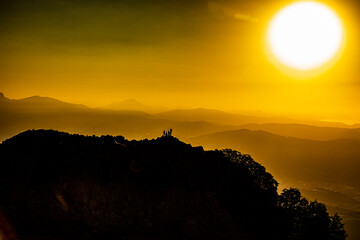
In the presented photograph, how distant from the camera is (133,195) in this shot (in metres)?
33.5

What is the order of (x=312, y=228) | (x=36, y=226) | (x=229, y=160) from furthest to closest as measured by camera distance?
(x=229, y=160) → (x=312, y=228) → (x=36, y=226)

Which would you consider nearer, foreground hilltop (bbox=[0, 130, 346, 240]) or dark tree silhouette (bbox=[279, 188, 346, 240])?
foreground hilltop (bbox=[0, 130, 346, 240])

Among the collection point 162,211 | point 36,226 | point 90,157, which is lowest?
point 36,226

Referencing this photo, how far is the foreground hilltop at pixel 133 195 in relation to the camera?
3097 cm

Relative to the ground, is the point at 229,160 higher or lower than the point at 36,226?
higher

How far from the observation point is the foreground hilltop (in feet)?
102

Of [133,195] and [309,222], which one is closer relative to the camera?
[133,195]

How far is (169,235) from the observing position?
31297 millimetres

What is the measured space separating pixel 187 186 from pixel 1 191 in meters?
21.9

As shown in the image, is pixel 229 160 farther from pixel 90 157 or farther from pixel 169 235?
pixel 90 157

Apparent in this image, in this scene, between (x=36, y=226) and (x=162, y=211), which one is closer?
(x=36, y=226)

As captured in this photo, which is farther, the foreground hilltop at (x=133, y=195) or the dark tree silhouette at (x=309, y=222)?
the dark tree silhouette at (x=309, y=222)

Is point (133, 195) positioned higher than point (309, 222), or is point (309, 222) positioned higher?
point (133, 195)

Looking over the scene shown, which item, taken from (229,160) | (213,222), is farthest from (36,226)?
(229,160)
